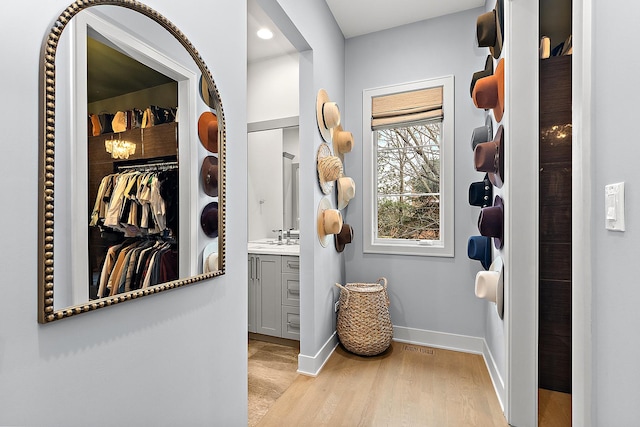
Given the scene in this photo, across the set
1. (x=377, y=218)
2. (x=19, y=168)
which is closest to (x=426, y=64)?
(x=377, y=218)

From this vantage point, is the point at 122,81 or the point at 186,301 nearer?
the point at 122,81

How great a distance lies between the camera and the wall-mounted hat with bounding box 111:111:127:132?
952 mm

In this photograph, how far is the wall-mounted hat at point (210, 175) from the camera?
1.26 m

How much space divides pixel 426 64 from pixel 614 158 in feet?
7.85

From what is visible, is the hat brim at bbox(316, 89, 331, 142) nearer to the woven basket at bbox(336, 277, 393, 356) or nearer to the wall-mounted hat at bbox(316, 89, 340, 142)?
the wall-mounted hat at bbox(316, 89, 340, 142)

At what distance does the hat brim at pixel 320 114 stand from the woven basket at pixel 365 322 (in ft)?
4.15

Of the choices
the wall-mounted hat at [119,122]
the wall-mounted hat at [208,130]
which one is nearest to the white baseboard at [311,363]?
the wall-mounted hat at [208,130]

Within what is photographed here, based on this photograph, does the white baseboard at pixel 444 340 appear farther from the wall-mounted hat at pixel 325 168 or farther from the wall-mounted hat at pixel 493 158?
the wall-mounted hat at pixel 325 168

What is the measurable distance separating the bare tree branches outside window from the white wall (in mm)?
1842

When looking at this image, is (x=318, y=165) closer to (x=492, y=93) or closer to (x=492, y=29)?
(x=492, y=93)

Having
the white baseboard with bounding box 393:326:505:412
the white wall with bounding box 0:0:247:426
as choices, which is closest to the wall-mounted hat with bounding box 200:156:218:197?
the white wall with bounding box 0:0:247:426

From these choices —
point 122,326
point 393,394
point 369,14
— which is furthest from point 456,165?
point 122,326

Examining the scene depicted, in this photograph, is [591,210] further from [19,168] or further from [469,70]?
[469,70]

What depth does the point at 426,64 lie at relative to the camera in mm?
2842
